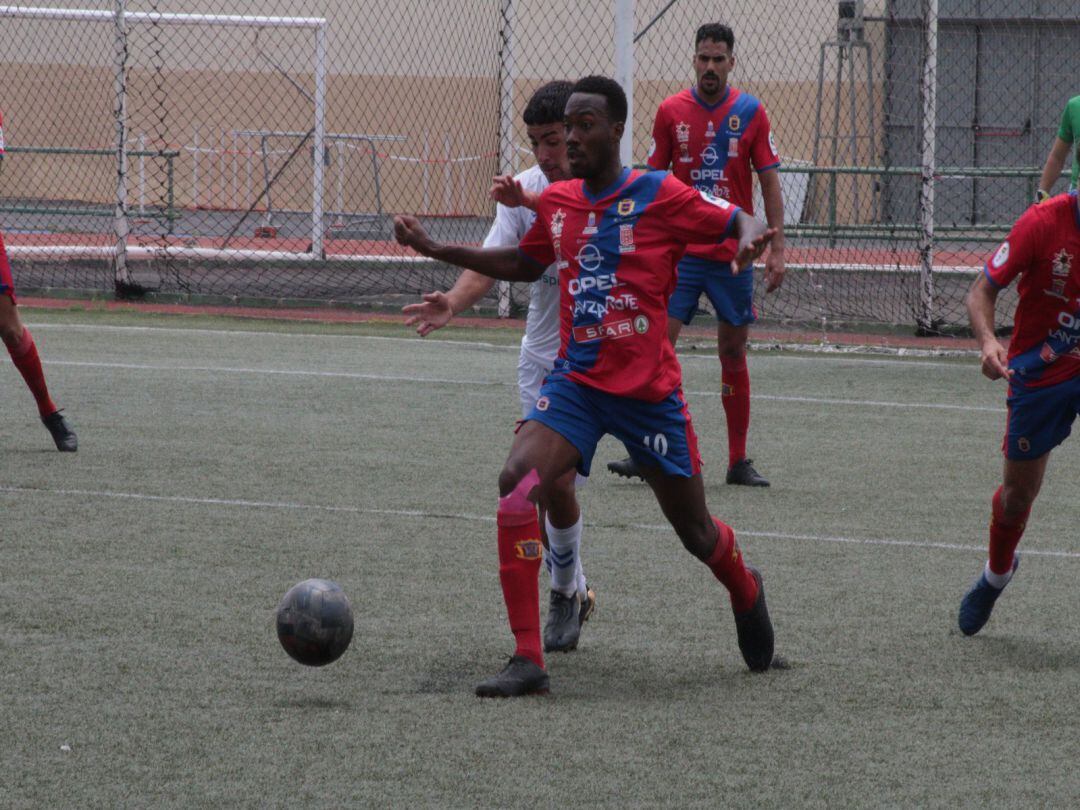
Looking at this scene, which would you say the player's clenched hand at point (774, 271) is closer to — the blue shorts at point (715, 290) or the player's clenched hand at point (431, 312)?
the blue shorts at point (715, 290)

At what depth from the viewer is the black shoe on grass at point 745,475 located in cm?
812

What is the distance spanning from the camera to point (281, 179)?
25281mm

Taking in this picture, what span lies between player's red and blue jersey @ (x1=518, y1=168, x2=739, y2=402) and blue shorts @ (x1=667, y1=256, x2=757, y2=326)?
3.35 m

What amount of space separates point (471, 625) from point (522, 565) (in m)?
0.87

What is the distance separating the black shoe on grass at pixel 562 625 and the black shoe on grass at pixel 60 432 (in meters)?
4.02

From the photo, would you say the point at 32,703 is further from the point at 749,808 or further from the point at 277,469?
the point at 277,469

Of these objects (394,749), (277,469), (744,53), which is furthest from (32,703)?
(744,53)

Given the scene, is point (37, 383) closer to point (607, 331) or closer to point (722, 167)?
point (722, 167)

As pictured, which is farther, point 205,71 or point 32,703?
point 205,71

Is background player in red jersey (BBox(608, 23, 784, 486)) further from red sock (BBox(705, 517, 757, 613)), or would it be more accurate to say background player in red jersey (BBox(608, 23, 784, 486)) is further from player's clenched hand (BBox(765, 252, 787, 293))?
red sock (BBox(705, 517, 757, 613))

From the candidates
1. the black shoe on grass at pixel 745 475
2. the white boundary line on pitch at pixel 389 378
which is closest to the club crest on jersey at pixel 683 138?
the black shoe on grass at pixel 745 475

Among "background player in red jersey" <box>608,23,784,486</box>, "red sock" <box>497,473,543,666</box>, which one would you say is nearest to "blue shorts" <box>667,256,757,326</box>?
"background player in red jersey" <box>608,23,784,486</box>

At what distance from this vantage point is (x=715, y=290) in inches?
327

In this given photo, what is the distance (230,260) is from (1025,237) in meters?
14.3
